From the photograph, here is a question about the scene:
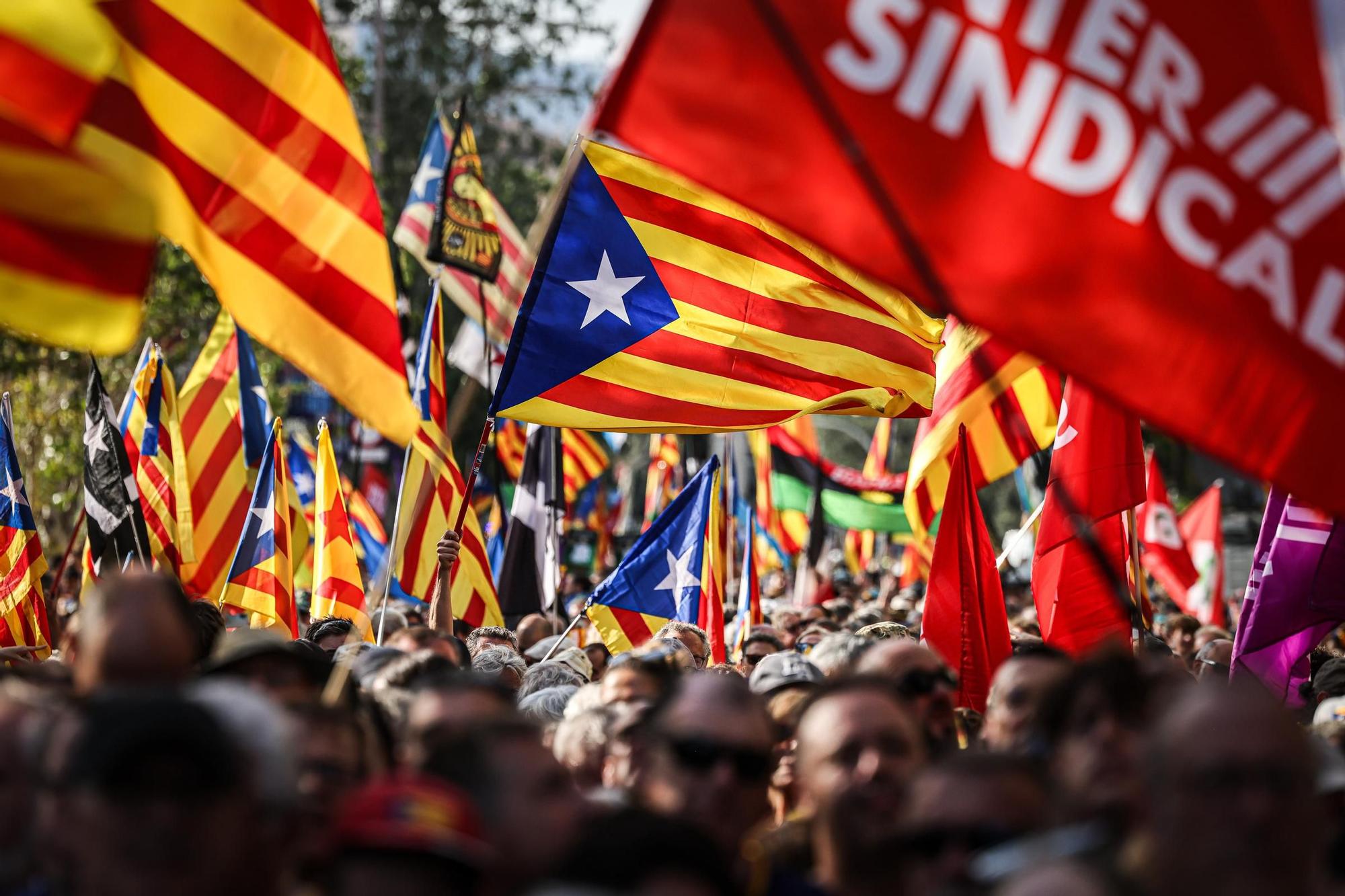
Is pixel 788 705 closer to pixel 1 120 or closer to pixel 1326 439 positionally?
pixel 1326 439

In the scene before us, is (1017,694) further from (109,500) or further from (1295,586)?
(109,500)

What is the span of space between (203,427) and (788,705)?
714cm

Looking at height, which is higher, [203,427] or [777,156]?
[777,156]

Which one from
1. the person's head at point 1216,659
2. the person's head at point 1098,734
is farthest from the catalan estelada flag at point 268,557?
the person's head at point 1098,734

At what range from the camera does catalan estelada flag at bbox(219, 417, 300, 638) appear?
9297 millimetres

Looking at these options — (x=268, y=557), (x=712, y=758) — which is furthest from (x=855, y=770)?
(x=268, y=557)

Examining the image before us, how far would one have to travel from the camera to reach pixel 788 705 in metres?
4.97

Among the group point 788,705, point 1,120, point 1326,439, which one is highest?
point 1,120

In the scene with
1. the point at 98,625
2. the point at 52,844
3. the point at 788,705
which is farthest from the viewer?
the point at 788,705

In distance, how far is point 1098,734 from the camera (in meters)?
3.30

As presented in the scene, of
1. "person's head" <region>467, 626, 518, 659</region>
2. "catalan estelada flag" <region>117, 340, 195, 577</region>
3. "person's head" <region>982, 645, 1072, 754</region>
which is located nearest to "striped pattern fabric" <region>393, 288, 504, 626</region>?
"person's head" <region>467, 626, 518, 659</region>

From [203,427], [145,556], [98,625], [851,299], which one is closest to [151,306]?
[203,427]

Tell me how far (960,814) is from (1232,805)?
1.91 feet

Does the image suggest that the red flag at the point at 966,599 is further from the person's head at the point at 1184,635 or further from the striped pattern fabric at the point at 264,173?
the person's head at the point at 1184,635
